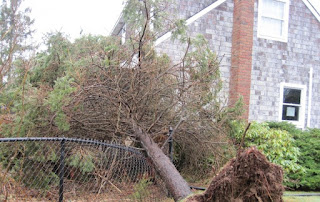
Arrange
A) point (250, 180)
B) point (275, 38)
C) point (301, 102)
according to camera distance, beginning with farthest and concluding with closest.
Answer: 1. point (301, 102)
2. point (275, 38)
3. point (250, 180)

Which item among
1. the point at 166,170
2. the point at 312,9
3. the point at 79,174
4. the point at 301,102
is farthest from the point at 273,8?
the point at 79,174

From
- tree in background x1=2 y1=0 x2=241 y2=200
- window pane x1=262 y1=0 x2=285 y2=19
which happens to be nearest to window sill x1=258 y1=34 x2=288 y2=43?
window pane x1=262 y1=0 x2=285 y2=19

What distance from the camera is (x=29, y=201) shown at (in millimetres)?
4754

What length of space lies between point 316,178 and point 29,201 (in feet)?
22.0

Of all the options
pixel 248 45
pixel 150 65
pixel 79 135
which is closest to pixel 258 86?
pixel 248 45

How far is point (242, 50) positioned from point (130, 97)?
605 centimetres

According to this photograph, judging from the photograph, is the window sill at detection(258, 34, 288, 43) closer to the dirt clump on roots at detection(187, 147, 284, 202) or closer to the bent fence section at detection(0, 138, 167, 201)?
the bent fence section at detection(0, 138, 167, 201)

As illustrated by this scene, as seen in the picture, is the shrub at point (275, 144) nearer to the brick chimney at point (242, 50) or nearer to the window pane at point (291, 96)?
the brick chimney at point (242, 50)

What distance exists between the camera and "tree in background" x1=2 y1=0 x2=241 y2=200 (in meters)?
5.20

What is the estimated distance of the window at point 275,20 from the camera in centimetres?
1104

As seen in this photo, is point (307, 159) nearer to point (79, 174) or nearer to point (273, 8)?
point (79, 174)

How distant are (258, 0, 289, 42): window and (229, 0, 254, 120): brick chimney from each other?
0.81 m

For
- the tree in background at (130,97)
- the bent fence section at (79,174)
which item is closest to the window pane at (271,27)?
the tree in background at (130,97)

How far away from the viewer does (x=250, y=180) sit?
2.86 meters
